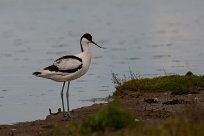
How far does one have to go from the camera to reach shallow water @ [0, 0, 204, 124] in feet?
67.6

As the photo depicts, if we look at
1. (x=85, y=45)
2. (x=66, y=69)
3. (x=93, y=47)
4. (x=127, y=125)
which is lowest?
(x=127, y=125)

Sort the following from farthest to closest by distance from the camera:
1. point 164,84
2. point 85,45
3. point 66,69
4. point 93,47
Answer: point 93,47 → point 164,84 → point 85,45 → point 66,69

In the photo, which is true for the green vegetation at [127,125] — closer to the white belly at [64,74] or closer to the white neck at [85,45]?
the white belly at [64,74]

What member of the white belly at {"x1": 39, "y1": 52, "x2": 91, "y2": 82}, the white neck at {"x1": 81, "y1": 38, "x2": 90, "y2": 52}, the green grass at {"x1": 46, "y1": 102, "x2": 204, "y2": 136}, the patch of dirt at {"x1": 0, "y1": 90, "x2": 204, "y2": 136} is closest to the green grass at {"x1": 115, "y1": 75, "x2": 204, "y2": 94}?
the patch of dirt at {"x1": 0, "y1": 90, "x2": 204, "y2": 136}

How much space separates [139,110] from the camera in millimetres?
15617

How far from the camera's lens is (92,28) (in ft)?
121

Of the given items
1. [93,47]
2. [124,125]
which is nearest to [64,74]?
[124,125]

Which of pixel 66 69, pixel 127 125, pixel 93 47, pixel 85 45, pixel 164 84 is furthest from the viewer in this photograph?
pixel 93 47

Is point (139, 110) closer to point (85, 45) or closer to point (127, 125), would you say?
point (85, 45)

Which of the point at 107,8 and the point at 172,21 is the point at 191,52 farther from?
the point at 107,8

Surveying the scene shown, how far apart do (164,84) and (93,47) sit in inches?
475

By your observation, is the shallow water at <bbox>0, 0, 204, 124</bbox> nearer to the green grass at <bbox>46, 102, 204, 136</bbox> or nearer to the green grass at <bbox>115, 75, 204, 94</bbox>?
the green grass at <bbox>115, 75, 204, 94</bbox>

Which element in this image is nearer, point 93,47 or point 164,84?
point 164,84

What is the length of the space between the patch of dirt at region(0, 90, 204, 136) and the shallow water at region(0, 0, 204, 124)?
5.52 ft
